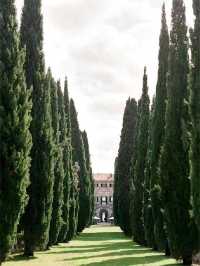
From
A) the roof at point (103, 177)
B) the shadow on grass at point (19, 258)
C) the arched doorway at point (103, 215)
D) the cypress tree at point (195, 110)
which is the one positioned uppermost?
the roof at point (103, 177)

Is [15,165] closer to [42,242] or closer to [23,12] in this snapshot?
[42,242]

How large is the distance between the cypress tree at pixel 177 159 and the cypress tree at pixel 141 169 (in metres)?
15.1

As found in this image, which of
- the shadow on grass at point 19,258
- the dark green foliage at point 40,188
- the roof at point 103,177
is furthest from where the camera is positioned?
the roof at point 103,177

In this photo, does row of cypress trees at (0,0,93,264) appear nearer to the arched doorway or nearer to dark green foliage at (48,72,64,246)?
dark green foliage at (48,72,64,246)

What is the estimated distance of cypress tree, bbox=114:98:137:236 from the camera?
57.5 meters

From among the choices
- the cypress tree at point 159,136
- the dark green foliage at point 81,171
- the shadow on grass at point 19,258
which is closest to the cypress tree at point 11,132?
the shadow on grass at point 19,258

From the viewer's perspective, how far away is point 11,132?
65.7ft

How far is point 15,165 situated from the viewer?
1975 centimetres

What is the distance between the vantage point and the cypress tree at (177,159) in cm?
2339

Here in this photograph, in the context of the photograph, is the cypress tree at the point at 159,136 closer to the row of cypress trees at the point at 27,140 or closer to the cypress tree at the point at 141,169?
the row of cypress trees at the point at 27,140

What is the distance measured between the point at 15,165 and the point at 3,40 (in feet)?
16.3

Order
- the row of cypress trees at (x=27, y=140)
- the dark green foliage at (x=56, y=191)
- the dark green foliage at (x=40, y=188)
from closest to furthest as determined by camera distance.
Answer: the row of cypress trees at (x=27, y=140), the dark green foliage at (x=40, y=188), the dark green foliage at (x=56, y=191)

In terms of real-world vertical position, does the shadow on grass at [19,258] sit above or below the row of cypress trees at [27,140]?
below

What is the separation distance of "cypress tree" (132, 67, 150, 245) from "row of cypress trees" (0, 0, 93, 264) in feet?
18.2
